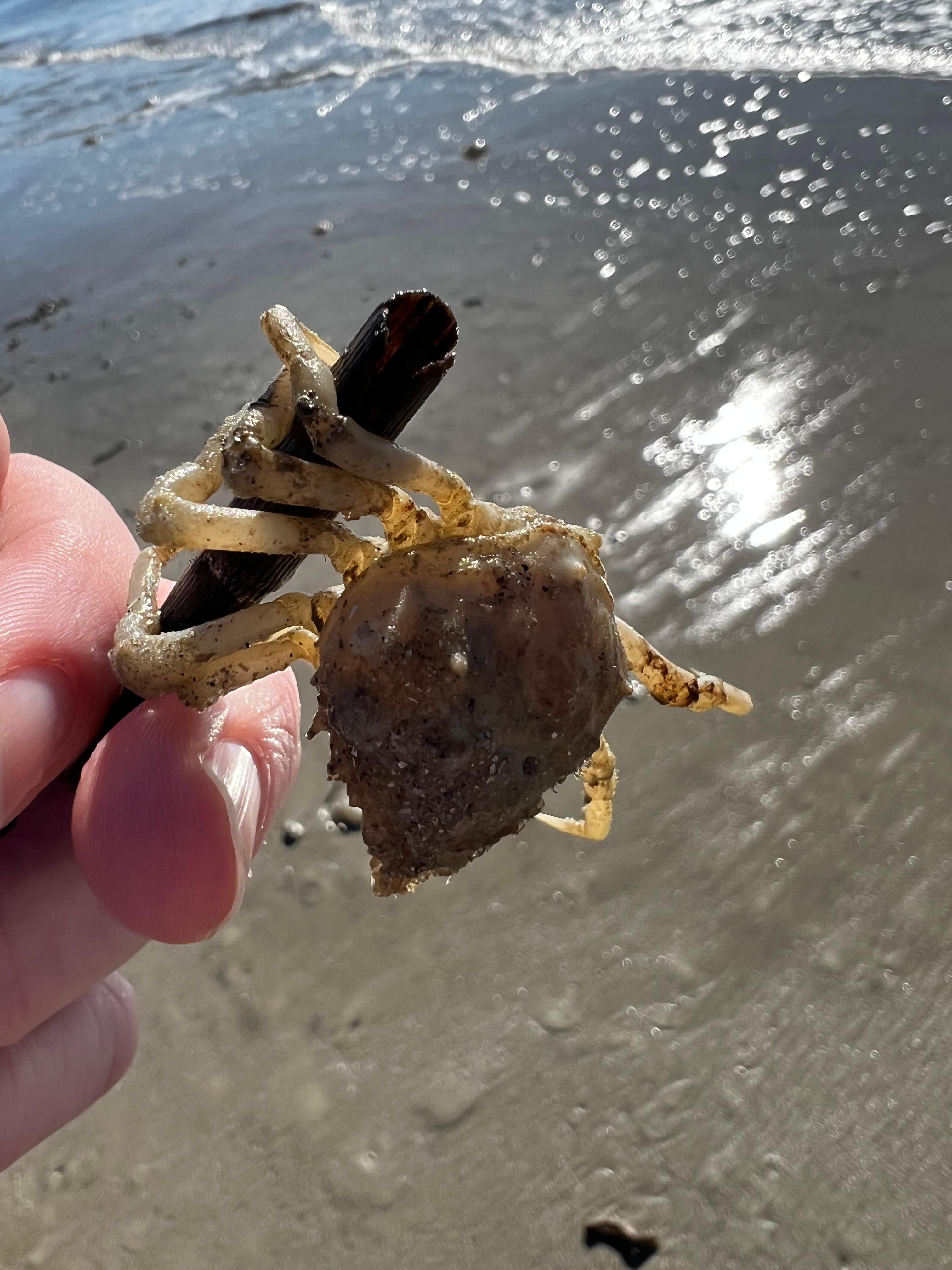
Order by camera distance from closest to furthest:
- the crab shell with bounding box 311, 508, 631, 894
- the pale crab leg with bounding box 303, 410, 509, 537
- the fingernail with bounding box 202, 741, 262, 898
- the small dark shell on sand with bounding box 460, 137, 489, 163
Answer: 1. the pale crab leg with bounding box 303, 410, 509, 537
2. the crab shell with bounding box 311, 508, 631, 894
3. the fingernail with bounding box 202, 741, 262, 898
4. the small dark shell on sand with bounding box 460, 137, 489, 163

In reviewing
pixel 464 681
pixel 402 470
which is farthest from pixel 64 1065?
pixel 402 470

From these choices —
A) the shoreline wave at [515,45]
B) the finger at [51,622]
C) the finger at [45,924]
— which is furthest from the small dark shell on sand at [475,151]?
the finger at [45,924]

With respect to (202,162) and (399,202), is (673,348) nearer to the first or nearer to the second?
(399,202)

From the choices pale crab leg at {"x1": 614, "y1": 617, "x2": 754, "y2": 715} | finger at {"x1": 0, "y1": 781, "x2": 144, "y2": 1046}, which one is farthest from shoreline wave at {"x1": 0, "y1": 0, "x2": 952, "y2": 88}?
finger at {"x1": 0, "y1": 781, "x2": 144, "y2": 1046}

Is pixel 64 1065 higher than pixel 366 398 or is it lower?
lower

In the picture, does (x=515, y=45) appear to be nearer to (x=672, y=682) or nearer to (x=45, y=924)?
(x=672, y=682)

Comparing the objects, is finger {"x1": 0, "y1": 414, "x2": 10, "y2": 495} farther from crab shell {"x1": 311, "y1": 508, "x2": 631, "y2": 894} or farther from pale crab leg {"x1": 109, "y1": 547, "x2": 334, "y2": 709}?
crab shell {"x1": 311, "y1": 508, "x2": 631, "y2": 894}
